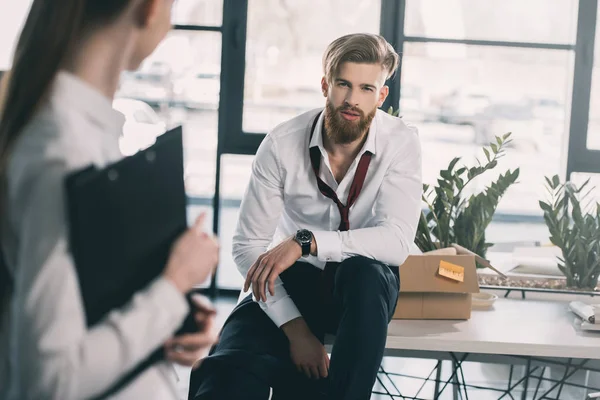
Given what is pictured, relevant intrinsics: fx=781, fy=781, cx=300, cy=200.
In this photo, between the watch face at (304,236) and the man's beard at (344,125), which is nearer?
the watch face at (304,236)

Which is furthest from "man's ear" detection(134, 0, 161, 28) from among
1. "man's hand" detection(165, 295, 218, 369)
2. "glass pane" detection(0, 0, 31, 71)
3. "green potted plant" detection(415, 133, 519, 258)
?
"glass pane" detection(0, 0, 31, 71)

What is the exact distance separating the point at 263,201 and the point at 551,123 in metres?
2.70

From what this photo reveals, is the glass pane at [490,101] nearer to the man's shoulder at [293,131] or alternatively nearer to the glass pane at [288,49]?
the glass pane at [288,49]

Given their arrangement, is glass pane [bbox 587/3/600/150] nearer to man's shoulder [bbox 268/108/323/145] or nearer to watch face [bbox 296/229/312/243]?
man's shoulder [bbox 268/108/323/145]

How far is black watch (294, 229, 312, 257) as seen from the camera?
2.12 metres

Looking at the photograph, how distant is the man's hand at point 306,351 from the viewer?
6.77 feet

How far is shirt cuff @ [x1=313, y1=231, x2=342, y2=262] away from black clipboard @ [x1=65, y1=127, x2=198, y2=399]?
115cm

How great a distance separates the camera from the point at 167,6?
94 centimetres

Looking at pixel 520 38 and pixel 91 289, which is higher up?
pixel 520 38

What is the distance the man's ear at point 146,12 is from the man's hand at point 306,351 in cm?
133

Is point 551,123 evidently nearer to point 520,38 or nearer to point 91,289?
point 520,38

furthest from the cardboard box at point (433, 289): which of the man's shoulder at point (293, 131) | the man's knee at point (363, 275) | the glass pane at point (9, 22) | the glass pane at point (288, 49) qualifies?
the glass pane at point (9, 22)

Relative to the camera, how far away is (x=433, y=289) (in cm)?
229

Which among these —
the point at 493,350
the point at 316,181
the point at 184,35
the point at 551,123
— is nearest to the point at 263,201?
the point at 316,181
